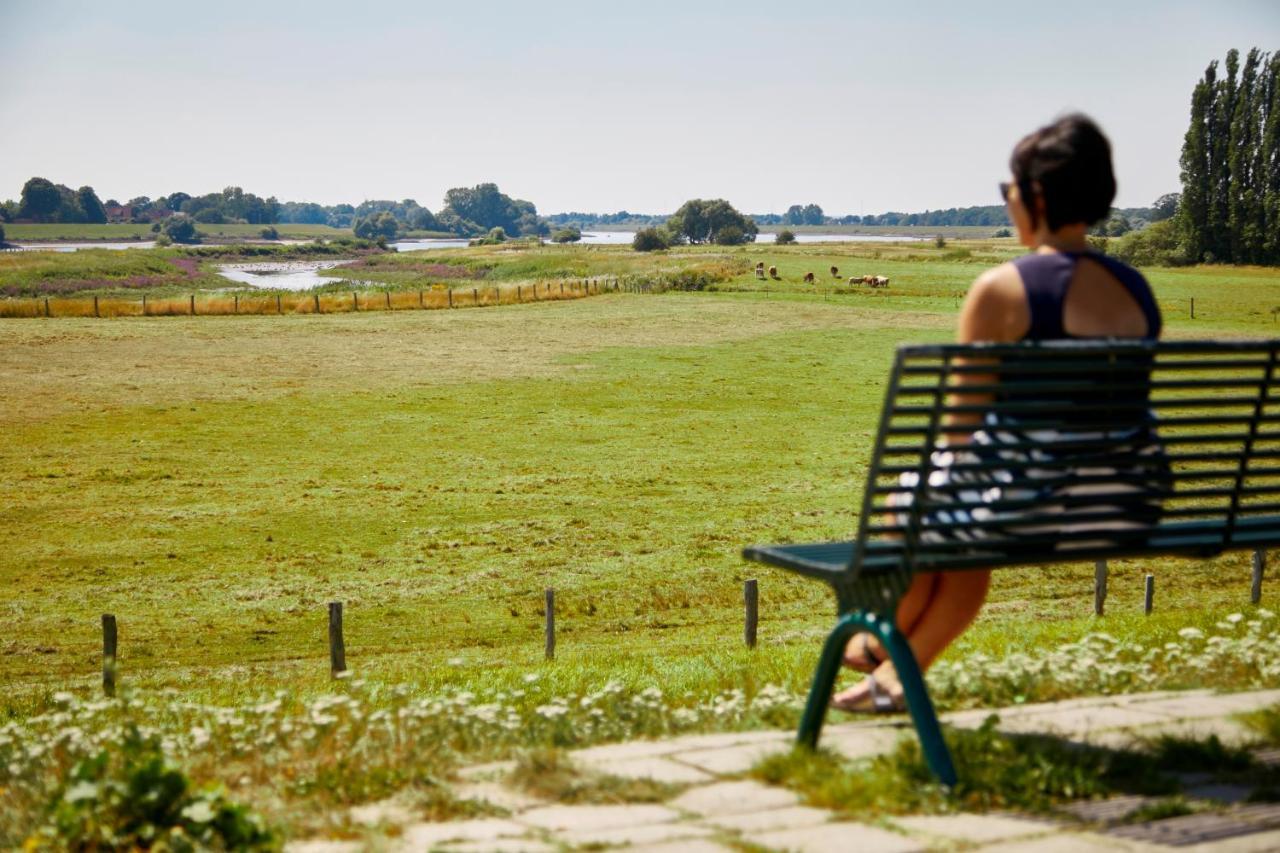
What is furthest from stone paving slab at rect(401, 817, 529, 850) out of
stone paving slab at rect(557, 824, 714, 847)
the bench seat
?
the bench seat

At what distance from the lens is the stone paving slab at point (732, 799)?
4.55m

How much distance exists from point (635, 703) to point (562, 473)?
3128 cm

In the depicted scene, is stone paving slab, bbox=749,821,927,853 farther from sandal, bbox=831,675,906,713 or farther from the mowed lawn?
the mowed lawn

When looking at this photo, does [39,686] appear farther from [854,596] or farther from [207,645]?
[854,596]

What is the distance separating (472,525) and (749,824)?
90.3 ft

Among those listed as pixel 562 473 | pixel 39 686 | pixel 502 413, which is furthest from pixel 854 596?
pixel 502 413

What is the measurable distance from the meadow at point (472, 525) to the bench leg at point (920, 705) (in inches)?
55.4

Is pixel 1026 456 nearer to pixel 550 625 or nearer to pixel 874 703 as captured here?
pixel 874 703

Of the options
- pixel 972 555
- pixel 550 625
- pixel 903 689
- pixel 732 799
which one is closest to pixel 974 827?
pixel 903 689

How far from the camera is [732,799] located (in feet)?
15.3

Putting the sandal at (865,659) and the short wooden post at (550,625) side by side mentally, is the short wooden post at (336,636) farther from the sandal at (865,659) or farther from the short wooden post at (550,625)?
the sandal at (865,659)

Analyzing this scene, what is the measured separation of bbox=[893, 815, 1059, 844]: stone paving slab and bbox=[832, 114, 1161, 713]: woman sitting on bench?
124 cm

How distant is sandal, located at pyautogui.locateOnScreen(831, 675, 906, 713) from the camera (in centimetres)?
570

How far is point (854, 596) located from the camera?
5.07 m
